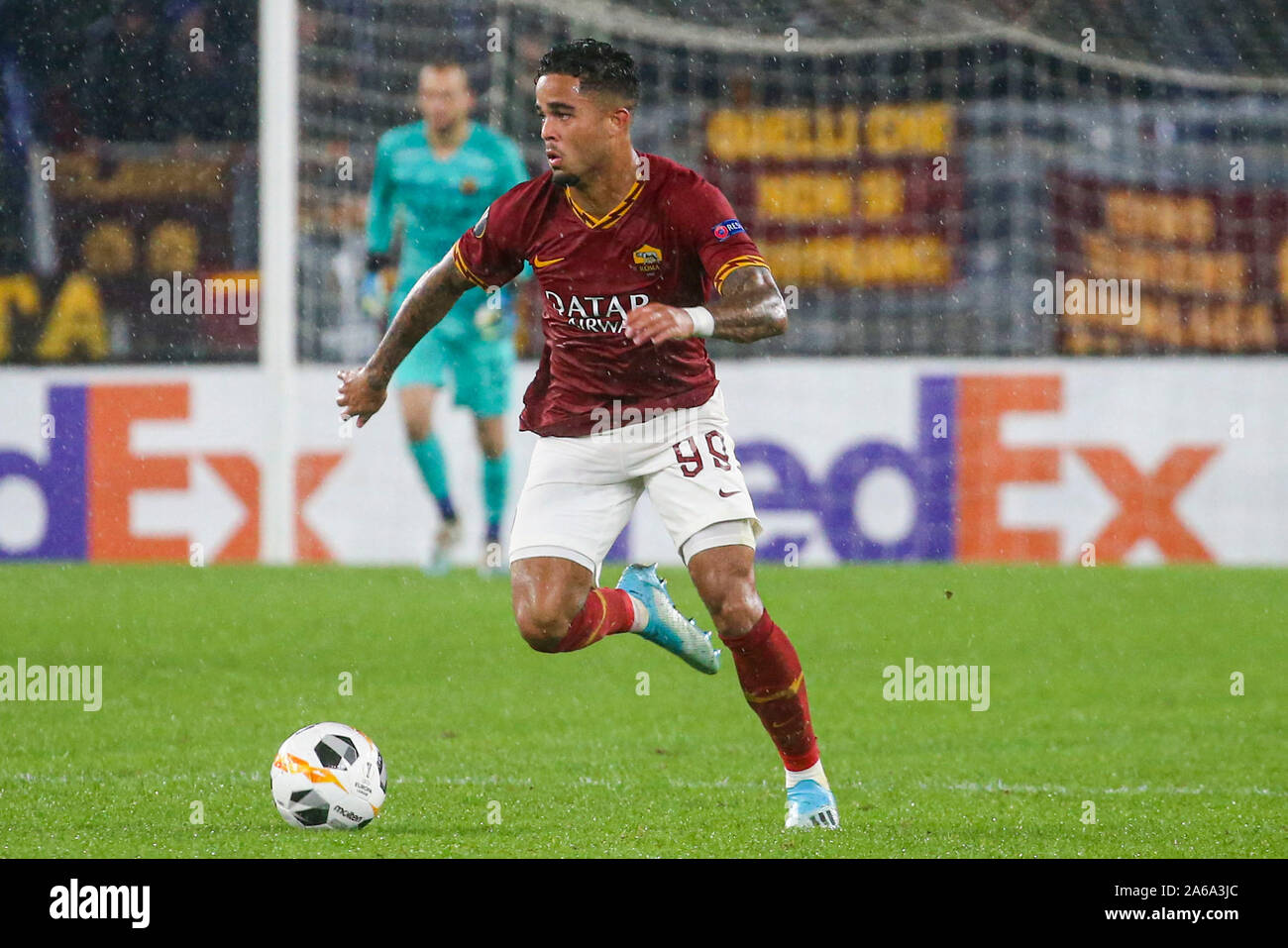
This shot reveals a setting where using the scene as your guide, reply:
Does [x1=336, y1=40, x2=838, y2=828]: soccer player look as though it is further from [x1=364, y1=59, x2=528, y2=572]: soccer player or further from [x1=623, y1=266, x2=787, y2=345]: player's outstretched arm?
[x1=364, y1=59, x2=528, y2=572]: soccer player

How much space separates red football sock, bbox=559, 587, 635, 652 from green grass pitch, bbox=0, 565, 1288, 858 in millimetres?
421

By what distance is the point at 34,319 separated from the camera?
40.4ft

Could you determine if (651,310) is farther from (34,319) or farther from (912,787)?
(34,319)

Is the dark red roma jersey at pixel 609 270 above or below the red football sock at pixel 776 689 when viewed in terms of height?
above

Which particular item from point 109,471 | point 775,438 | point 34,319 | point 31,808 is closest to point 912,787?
point 31,808

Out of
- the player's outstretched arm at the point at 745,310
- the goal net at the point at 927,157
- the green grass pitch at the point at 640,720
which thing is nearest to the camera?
the player's outstretched arm at the point at 745,310

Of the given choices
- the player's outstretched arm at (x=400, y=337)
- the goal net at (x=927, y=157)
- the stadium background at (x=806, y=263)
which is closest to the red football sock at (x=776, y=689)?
the player's outstretched arm at (x=400, y=337)

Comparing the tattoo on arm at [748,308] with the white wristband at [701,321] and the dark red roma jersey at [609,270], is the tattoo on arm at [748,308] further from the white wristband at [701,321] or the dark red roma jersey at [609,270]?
the dark red roma jersey at [609,270]

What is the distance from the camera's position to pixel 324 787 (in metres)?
4.68

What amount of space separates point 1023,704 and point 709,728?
1260mm

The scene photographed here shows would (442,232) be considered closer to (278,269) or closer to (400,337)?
(278,269)

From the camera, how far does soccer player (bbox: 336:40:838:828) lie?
16.2 feet

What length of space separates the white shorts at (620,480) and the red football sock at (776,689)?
28 centimetres

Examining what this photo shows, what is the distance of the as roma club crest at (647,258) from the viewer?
16.6 feet
